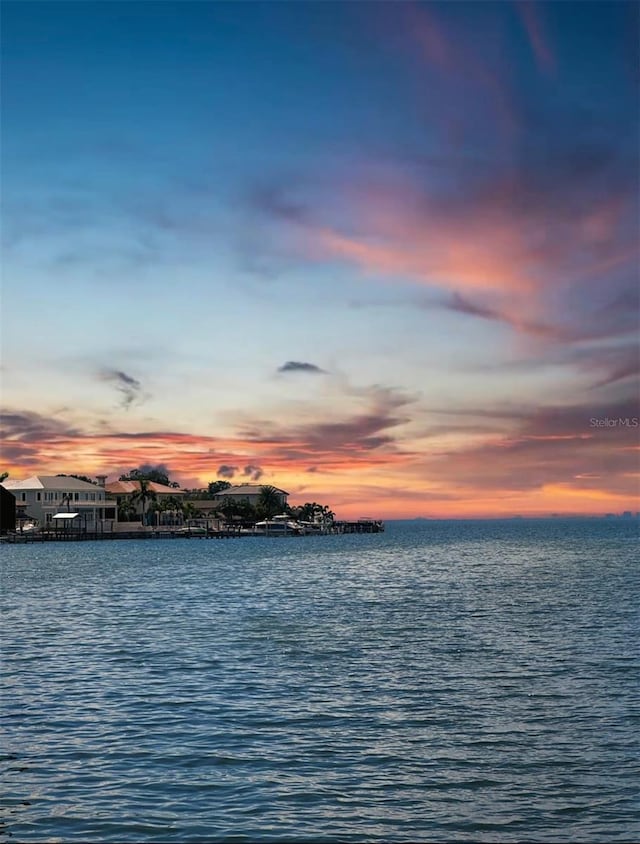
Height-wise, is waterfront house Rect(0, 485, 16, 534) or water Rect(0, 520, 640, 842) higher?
waterfront house Rect(0, 485, 16, 534)

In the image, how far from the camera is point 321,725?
26.8 m

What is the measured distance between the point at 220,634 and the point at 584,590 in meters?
39.6

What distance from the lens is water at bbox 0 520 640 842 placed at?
19141 millimetres

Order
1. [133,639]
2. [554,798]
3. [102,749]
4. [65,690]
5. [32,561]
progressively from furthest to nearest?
[32,561]
[133,639]
[65,690]
[102,749]
[554,798]

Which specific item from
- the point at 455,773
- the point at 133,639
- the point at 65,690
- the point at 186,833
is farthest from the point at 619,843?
the point at 133,639

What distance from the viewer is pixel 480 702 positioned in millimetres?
30016

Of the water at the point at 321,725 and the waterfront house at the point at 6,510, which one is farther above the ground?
the waterfront house at the point at 6,510

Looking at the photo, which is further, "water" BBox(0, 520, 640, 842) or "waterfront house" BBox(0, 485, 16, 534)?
"water" BBox(0, 520, 640, 842)

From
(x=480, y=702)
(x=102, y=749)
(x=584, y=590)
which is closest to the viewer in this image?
(x=102, y=749)

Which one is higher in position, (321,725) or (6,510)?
(6,510)

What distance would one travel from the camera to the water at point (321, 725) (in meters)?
19.1

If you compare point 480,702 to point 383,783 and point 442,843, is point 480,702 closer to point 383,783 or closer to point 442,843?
point 383,783

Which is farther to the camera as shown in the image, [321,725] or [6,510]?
[321,725]

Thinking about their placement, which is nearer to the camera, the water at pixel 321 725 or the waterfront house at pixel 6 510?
the waterfront house at pixel 6 510
